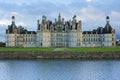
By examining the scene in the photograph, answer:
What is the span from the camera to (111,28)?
377 ft

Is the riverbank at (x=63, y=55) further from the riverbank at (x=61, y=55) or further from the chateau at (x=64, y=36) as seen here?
the chateau at (x=64, y=36)

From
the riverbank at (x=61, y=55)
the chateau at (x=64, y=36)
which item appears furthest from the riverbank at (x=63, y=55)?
the chateau at (x=64, y=36)

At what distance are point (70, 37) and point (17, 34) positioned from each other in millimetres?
14800

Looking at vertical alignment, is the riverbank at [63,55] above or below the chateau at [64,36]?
below

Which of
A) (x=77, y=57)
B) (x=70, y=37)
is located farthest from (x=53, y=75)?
(x=70, y=37)

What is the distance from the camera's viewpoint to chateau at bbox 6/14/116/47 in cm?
11375

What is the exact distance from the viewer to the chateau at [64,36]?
114 m

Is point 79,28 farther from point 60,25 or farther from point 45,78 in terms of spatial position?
point 45,78

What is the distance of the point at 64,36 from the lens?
11519cm

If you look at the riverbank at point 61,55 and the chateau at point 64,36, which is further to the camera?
the chateau at point 64,36

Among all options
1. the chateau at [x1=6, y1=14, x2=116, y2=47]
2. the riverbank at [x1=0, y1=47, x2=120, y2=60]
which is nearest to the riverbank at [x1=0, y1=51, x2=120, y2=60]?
the riverbank at [x1=0, y1=47, x2=120, y2=60]

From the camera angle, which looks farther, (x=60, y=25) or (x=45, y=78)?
(x=60, y=25)

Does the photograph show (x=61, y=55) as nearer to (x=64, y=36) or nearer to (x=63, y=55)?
(x=63, y=55)

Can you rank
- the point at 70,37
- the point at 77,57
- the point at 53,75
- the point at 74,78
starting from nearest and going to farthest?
the point at 74,78 < the point at 53,75 < the point at 77,57 < the point at 70,37
